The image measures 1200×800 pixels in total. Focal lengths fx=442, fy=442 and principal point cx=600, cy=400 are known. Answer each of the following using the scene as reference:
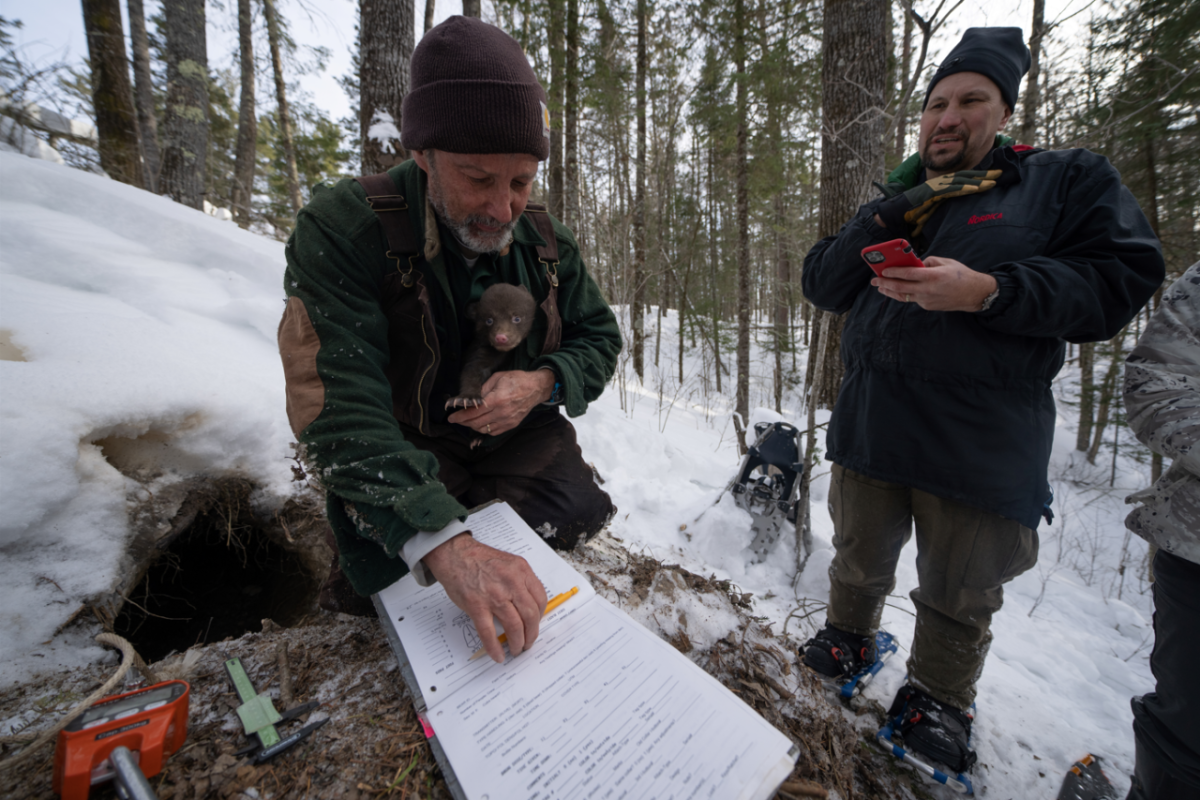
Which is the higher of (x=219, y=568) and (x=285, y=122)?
(x=285, y=122)

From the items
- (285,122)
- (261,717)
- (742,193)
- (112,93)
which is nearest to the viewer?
(261,717)

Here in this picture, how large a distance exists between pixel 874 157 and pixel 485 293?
9.95 feet

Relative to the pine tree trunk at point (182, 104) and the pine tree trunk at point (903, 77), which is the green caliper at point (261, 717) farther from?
the pine tree trunk at point (903, 77)

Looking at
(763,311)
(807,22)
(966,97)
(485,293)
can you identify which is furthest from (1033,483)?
(763,311)

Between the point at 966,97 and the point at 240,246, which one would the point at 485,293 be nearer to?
the point at 966,97

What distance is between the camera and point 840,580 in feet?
6.79

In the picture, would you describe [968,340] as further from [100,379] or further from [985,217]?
[100,379]

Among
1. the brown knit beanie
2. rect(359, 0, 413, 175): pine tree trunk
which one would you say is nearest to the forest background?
rect(359, 0, 413, 175): pine tree trunk

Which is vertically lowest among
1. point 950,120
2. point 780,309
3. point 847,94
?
point 950,120

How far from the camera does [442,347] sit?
6.06 feet

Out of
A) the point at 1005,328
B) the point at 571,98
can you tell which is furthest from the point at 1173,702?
the point at 571,98

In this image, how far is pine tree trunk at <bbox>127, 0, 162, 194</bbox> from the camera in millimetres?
5688

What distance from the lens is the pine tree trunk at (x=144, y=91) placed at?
5.69m

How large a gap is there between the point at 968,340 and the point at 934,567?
892 mm
